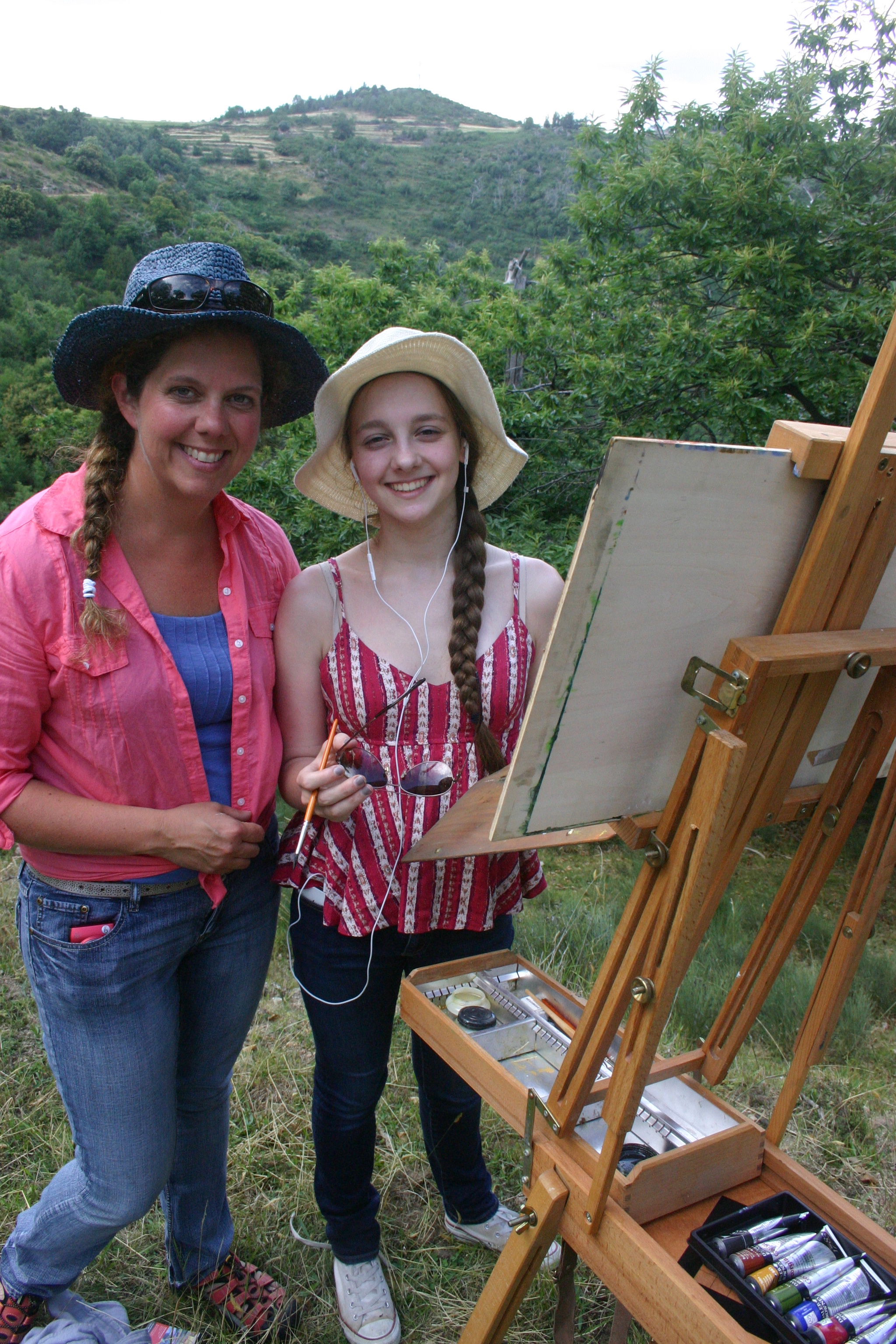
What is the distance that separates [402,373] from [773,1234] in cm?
161

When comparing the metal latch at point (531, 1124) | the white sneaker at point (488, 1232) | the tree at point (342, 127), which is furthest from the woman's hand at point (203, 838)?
the tree at point (342, 127)

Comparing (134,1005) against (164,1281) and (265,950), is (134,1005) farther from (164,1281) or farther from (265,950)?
(164,1281)

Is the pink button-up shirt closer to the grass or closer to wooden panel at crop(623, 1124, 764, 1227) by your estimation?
wooden panel at crop(623, 1124, 764, 1227)

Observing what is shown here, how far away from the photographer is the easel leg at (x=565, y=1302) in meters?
1.36

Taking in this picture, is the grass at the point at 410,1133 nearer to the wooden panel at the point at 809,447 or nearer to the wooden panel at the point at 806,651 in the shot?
the wooden panel at the point at 806,651

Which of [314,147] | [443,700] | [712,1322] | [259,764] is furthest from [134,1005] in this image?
[314,147]

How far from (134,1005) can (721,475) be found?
1.40 meters

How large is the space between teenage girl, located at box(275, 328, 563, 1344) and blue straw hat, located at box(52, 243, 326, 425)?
0.37ft

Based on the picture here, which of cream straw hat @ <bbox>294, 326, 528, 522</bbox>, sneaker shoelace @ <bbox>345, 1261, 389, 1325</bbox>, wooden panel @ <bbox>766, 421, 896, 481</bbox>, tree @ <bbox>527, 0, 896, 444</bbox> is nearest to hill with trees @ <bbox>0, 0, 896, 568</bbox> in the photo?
tree @ <bbox>527, 0, 896, 444</bbox>

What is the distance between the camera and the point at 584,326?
6.46 m

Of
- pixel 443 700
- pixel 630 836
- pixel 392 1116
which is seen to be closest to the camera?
pixel 630 836

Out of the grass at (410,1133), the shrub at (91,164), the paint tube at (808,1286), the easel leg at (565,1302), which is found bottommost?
the grass at (410,1133)

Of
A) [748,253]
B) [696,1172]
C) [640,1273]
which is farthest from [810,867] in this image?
[748,253]

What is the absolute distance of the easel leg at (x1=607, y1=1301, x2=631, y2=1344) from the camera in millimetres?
1519
